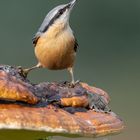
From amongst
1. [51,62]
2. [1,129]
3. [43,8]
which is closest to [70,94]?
[1,129]

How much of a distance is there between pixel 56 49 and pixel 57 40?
0.06 m

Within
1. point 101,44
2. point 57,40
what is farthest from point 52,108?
point 101,44

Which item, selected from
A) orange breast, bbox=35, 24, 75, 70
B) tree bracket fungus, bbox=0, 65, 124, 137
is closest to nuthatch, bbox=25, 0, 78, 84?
orange breast, bbox=35, 24, 75, 70

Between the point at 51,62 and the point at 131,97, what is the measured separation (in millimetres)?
3840

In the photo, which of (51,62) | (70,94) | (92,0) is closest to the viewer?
(70,94)

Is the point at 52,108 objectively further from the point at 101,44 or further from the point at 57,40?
the point at 101,44

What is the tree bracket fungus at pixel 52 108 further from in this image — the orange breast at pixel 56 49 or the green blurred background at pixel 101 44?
the green blurred background at pixel 101 44

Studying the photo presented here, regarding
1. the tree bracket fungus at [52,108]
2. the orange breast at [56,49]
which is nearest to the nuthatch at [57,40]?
the orange breast at [56,49]

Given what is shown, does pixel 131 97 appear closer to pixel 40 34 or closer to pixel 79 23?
pixel 40 34

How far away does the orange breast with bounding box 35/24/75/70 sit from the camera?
4312 millimetres

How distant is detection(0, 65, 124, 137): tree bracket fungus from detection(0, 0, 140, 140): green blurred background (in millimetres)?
3857

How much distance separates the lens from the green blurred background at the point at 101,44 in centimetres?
820

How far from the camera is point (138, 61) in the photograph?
35.6 feet

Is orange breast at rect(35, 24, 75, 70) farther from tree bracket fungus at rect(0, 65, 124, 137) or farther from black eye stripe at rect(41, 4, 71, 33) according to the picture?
tree bracket fungus at rect(0, 65, 124, 137)
